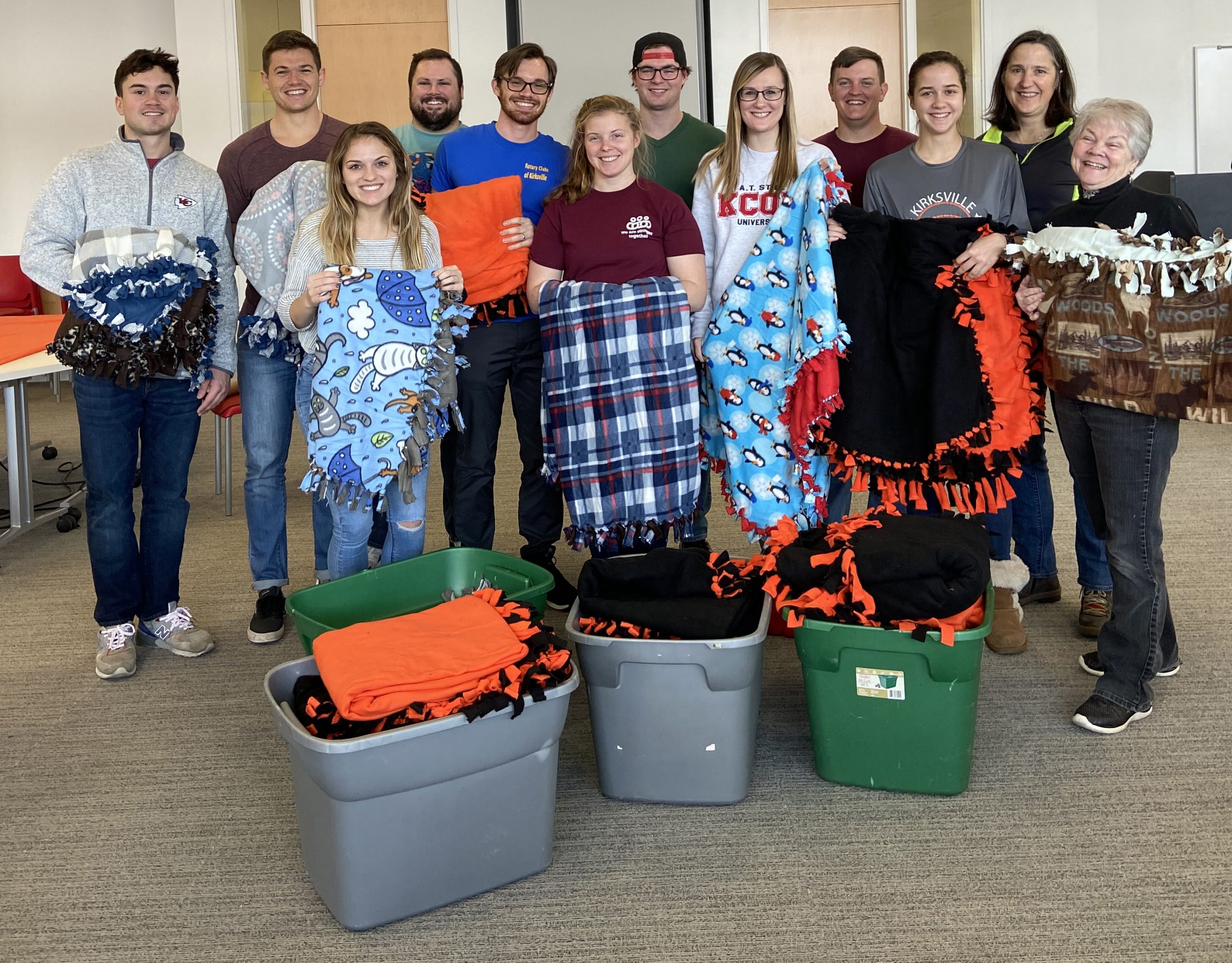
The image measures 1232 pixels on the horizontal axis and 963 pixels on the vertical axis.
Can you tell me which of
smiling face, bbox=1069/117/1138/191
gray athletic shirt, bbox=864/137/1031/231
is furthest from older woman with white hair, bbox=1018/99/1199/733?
gray athletic shirt, bbox=864/137/1031/231

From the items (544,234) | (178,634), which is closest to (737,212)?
(544,234)

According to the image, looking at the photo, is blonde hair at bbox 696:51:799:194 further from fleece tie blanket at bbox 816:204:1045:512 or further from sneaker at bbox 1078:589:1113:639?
sneaker at bbox 1078:589:1113:639

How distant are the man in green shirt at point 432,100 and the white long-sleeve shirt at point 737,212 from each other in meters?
0.96

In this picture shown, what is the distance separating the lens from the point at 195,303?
2779 millimetres

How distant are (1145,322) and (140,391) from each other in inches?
95.0

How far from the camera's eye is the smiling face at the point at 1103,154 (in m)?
2.29

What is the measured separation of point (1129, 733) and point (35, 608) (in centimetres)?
323

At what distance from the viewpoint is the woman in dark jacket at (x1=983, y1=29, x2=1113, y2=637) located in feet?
9.84

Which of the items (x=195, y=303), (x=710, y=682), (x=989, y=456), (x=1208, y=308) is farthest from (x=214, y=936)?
(x=1208, y=308)

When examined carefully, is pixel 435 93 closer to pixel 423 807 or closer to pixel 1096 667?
pixel 423 807

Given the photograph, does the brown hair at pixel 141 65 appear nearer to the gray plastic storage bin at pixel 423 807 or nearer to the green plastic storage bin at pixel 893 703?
the gray plastic storage bin at pixel 423 807

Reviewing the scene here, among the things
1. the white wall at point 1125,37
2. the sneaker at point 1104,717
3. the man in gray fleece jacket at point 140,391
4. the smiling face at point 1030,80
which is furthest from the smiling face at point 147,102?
the white wall at point 1125,37

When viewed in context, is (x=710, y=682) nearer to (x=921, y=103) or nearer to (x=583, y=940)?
(x=583, y=940)

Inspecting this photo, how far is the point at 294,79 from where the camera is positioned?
123 inches
